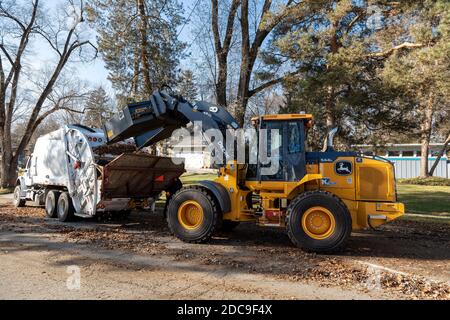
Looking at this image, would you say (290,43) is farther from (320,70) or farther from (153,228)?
(153,228)

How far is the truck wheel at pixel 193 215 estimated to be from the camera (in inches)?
340

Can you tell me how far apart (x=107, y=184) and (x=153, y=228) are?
1689 mm

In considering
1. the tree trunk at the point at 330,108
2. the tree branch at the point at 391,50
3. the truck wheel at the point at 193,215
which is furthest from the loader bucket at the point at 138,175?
the tree branch at the point at 391,50

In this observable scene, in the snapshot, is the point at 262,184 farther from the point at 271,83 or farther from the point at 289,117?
the point at 271,83

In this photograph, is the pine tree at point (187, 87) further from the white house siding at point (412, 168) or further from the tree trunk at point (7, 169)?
the white house siding at point (412, 168)

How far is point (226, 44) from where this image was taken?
20094 millimetres

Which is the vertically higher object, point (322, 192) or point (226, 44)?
point (226, 44)

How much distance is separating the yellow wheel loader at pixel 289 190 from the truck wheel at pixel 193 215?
0.02 m

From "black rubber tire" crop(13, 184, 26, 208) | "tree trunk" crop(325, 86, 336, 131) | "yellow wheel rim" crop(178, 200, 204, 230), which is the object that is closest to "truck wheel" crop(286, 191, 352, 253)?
"yellow wheel rim" crop(178, 200, 204, 230)

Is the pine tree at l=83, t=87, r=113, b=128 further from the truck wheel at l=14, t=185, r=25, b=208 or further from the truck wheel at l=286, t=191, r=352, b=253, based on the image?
the truck wheel at l=286, t=191, r=352, b=253

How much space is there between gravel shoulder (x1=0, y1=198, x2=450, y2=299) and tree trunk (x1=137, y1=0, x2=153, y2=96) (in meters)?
8.09

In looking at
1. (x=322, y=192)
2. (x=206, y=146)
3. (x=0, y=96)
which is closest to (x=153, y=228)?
(x=206, y=146)

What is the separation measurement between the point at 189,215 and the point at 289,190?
226 centimetres
